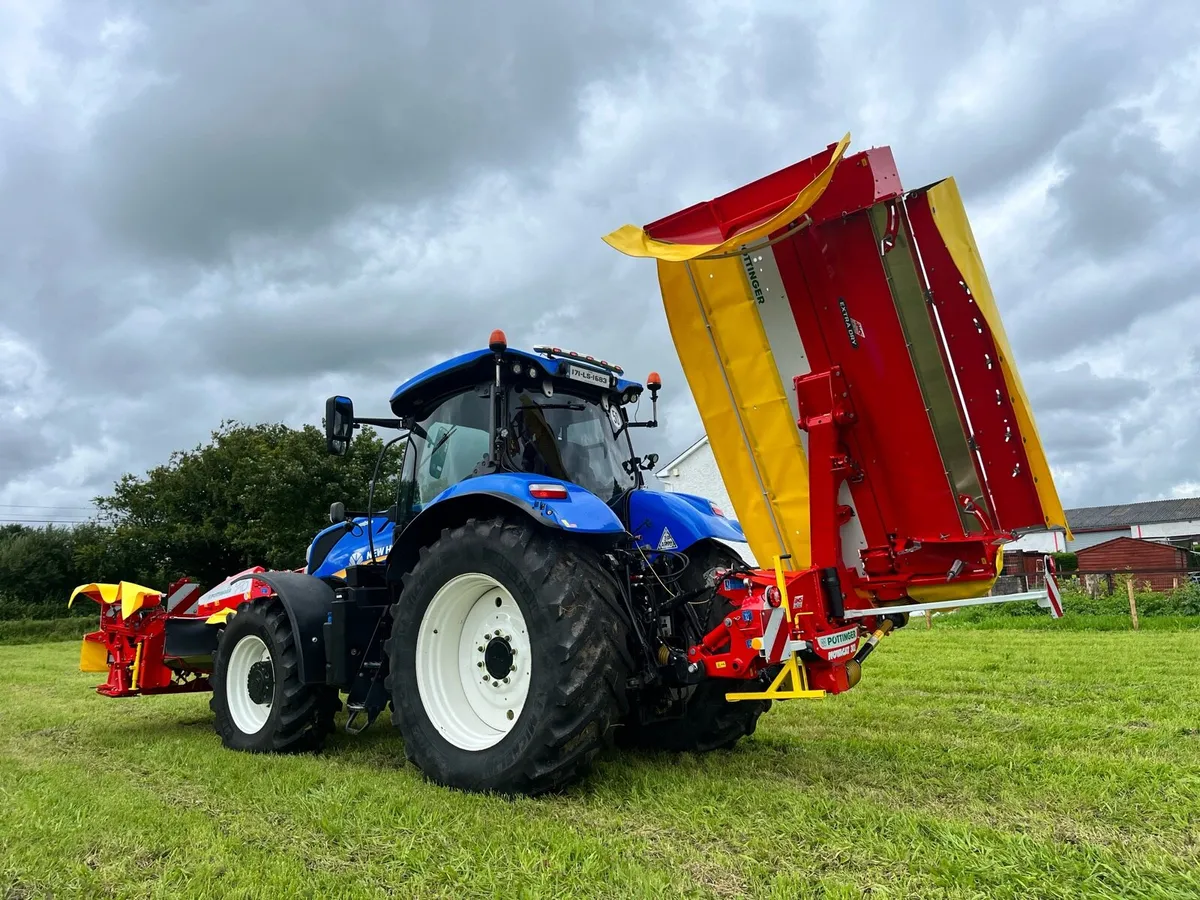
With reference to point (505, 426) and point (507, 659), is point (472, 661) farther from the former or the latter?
point (505, 426)

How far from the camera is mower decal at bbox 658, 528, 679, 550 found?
451 centimetres

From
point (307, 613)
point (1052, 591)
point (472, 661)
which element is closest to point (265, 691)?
point (307, 613)

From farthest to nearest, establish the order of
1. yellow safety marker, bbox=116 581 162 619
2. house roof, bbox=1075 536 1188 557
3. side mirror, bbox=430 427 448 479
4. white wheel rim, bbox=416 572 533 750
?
house roof, bbox=1075 536 1188 557
yellow safety marker, bbox=116 581 162 619
side mirror, bbox=430 427 448 479
white wheel rim, bbox=416 572 533 750

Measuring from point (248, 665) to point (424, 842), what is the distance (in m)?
3.08

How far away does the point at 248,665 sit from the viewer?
17.7 ft

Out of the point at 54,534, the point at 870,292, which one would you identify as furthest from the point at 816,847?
the point at 54,534

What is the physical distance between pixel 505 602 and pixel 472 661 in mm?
393

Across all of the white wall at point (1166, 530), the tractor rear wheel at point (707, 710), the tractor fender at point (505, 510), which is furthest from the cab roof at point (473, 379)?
the white wall at point (1166, 530)

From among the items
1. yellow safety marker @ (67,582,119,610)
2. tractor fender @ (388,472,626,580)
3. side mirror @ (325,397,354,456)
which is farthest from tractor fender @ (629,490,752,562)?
yellow safety marker @ (67,582,119,610)

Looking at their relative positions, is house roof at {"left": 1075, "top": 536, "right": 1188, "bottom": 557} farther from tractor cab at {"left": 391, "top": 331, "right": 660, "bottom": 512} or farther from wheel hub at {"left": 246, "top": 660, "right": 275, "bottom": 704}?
wheel hub at {"left": 246, "top": 660, "right": 275, "bottom": 704}

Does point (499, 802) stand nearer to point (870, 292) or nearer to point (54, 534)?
point (870, 292)

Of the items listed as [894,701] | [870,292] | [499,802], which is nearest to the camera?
[499,802]

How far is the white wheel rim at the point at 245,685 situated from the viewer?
205 inches

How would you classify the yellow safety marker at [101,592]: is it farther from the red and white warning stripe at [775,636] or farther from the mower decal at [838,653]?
the mower decal at [838,653]
